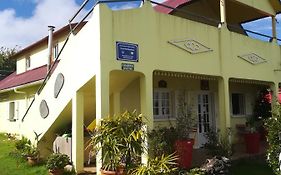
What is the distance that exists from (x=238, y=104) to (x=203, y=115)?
3.14 metres

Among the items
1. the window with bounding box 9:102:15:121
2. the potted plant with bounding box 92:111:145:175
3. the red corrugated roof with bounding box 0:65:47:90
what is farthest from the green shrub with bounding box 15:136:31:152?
the window with bounding box 9:102:15:121

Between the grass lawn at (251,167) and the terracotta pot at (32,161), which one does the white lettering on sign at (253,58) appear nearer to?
the grass lawn at (251,167)

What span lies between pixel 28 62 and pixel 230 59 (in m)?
14.3

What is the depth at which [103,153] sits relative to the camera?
26.6 ft

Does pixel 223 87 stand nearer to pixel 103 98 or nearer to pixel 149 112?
pixel 149 112

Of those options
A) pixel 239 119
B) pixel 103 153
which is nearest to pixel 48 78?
pixel 103 153

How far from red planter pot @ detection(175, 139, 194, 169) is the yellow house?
103cm

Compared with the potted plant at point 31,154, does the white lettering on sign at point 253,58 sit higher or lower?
higher

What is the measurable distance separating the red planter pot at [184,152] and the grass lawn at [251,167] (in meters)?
1.34

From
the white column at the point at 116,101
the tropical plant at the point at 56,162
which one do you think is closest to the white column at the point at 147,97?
the white column at the point at 116,101

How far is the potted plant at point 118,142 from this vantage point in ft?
26.2

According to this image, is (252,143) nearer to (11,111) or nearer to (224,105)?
(224,105)

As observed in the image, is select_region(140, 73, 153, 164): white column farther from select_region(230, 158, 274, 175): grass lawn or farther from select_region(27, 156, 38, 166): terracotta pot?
select_region(27, 156, 38, 166): terracotta pot

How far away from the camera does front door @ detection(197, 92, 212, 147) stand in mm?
14039
